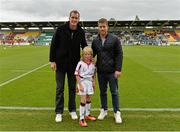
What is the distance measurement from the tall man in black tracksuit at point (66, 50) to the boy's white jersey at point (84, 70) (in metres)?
0.33

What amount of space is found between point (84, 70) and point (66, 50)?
0.56 m

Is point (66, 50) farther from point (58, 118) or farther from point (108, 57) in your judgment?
point (58, 118)

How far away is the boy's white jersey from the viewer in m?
7.11

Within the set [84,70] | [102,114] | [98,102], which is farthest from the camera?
[98,102]

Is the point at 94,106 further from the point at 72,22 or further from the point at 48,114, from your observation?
the point at 72,22

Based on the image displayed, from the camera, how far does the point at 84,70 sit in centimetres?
712

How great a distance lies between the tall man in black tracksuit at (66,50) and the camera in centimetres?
726

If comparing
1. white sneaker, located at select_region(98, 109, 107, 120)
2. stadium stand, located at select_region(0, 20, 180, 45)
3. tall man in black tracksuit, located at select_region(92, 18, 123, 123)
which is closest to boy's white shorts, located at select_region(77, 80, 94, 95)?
tall man in black tracksuit, located at select_region(92, 18, 123, 123)

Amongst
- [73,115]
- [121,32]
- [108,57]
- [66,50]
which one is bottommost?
[121,32]

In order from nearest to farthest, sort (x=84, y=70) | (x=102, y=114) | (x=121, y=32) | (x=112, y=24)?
(x=84, y=70) → (x=102, y=114) → (x=112, y=24) → (x=121, y=32)

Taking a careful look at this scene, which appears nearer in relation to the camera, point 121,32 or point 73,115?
point 73,115

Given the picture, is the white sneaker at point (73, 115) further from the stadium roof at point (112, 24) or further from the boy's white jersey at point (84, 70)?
the stadium roof at point (112, 24)

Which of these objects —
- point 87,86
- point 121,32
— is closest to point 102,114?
point 87,86

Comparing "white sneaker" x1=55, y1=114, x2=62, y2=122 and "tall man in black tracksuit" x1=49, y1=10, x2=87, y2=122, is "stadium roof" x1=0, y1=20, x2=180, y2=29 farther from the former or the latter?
"white sneaker" x1=55, y1=114, x2=62, y2=122
